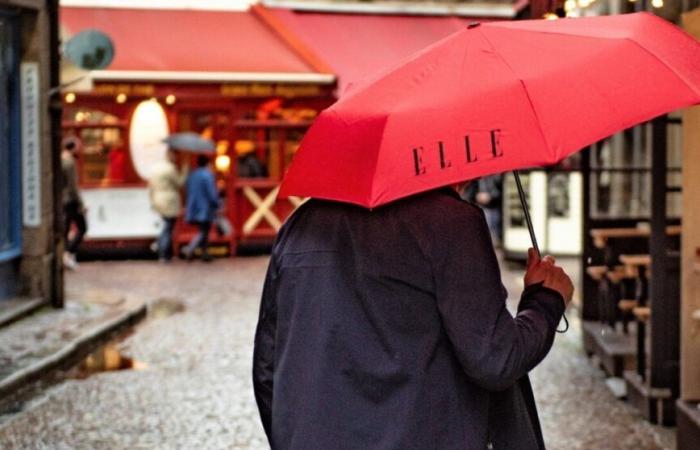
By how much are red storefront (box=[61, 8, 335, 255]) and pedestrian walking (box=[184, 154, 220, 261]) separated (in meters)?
1.23

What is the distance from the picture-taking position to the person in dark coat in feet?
9.46

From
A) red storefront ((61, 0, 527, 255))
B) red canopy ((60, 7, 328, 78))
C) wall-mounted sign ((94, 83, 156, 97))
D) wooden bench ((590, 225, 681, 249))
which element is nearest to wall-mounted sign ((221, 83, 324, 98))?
red storefront ((61, 0, 527, 255))

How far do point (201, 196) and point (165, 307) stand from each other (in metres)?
5.69

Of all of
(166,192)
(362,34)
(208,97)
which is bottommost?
(166,192)

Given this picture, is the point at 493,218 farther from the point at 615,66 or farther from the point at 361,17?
the point at 615,66

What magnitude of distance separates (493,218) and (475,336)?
1800 centimetres

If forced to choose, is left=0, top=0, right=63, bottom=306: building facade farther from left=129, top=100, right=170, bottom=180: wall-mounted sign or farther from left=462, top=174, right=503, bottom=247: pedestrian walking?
left=462, top=174, right=503, bottom=247: pedestrian walking

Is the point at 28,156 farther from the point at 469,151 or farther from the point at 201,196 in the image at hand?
the point at 469,151

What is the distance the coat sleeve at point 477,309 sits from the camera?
286 centimetres

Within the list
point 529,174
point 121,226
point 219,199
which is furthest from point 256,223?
point 529,174

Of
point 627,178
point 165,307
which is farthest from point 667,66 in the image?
point 627,178

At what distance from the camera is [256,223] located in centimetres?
2133

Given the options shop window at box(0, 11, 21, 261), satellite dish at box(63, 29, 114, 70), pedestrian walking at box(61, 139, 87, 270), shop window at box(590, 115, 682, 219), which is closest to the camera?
shop window at box(0, 11, 21, 261)

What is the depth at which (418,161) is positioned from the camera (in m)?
2.96
